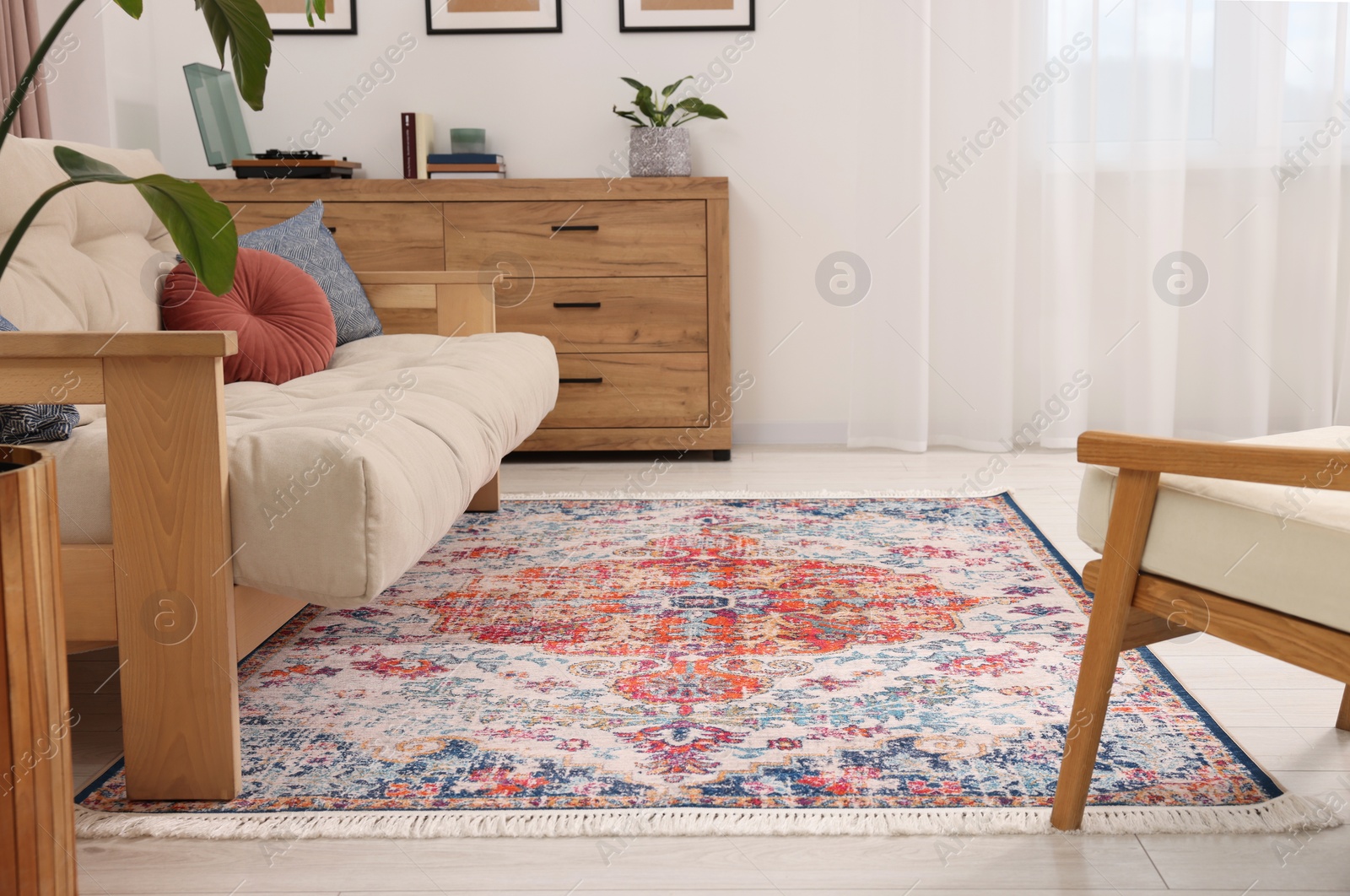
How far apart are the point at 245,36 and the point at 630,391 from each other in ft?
6.99

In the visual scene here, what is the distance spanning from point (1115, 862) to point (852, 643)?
666mm

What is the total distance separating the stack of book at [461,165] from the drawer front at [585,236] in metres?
0.20

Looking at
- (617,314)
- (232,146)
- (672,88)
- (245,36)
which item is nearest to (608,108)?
(672,88)

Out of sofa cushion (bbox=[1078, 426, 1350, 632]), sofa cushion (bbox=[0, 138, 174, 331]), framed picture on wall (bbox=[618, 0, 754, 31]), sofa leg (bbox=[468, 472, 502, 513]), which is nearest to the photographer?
sofa cushion (bbox=[1078, 426, 1350, 632])

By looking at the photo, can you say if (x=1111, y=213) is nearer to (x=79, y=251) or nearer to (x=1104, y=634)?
(x=1104, y=634)

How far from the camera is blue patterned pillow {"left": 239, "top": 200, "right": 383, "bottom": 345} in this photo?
99.2 inches

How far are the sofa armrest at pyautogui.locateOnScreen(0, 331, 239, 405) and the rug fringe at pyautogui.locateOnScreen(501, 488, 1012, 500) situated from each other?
5.43 feet

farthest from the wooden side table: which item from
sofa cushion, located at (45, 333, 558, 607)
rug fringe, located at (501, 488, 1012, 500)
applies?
rug fringe, located at (501, 488, 1012, 500)

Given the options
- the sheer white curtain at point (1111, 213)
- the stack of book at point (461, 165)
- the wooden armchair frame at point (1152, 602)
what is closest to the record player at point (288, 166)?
the stack of book at point (461, 165)

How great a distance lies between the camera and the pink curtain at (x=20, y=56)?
252 cm

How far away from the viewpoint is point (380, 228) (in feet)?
10.4

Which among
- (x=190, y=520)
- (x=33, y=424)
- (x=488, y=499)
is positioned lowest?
(x=488, y=499)

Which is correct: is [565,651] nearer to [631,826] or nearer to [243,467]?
[631,826]

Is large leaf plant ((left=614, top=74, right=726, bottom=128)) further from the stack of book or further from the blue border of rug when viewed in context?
the blue border of rug
